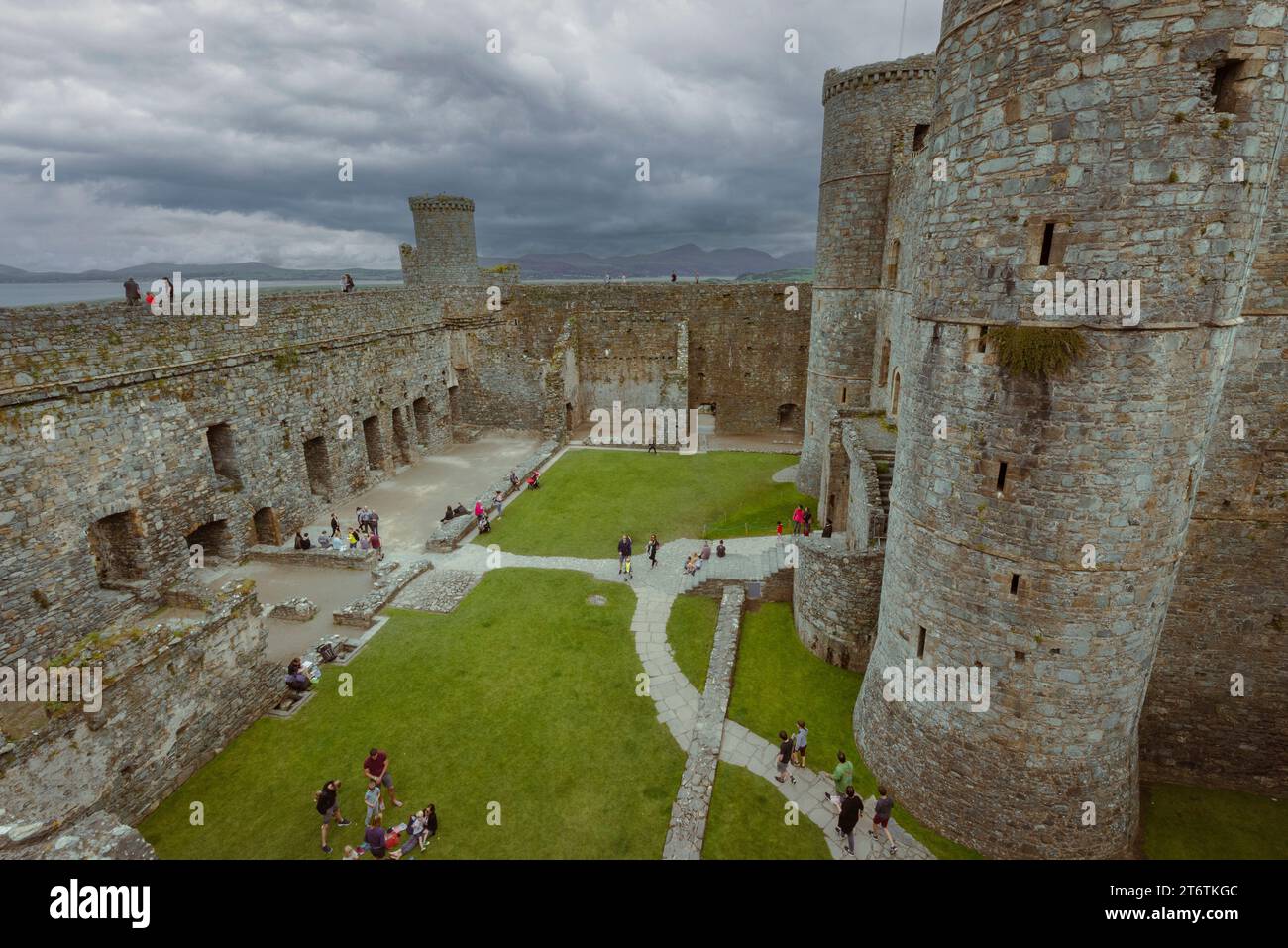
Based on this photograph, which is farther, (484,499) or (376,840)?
(484,499)

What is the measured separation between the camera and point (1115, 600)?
7.80 meters

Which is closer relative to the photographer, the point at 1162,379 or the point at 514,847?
the point at 1162,379

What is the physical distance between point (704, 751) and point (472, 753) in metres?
3.99

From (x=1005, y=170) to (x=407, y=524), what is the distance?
18187 mm

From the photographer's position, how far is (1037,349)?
23.1 feet

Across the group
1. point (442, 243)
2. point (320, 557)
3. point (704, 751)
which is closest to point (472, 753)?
point (704, 751)

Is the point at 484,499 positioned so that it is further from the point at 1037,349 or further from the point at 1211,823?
the point at 1211,823

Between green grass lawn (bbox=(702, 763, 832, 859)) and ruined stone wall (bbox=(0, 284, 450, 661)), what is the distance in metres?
13.7

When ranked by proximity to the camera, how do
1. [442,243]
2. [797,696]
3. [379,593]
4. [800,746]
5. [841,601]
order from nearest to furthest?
[800,746], [797,696], [841,601], [379,593], [442,243]

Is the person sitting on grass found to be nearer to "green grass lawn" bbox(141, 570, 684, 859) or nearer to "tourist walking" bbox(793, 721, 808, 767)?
"green grass lawn" bbox(141, 570, 684, 859)

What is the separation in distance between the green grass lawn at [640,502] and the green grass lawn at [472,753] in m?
4.51
